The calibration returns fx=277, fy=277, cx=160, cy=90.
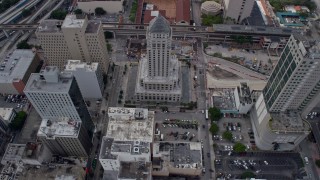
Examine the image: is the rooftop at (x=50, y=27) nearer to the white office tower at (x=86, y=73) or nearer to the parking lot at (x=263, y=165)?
the white office tower at (x=86, y=73)

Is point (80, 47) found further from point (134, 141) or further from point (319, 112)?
point (319, 112)

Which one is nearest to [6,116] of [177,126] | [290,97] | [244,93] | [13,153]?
[13,153]

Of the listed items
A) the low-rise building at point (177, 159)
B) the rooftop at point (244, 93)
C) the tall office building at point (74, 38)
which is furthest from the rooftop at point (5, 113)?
the rooftop at point (244, 93)

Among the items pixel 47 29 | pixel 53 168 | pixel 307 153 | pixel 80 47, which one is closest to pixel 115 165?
pixel 53 168

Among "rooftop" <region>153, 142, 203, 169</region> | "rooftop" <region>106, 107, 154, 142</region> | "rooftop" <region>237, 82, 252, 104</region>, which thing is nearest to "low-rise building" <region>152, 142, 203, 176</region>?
"rooftop" <region>153, 142, 203, 169</region>

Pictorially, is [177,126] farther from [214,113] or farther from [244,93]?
[244,93]

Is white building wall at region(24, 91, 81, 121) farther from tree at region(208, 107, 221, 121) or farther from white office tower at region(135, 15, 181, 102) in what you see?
tree at region(208, 107, 221, 121)

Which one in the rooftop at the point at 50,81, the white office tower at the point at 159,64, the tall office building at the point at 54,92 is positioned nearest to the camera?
the rooftop at the point at 50,81
